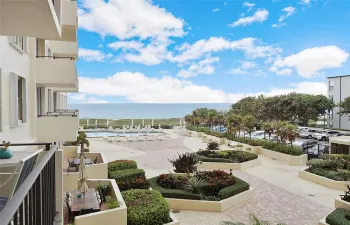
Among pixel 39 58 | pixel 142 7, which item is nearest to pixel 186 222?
pixel 39 58

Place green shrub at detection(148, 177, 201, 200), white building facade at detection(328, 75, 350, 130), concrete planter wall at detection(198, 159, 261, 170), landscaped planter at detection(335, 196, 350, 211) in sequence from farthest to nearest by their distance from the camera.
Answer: white building facade at detection(328, 75, 350, 130) → concrete planter wall at detection(198, 159, 261, 170) → green shrub at detection(148, 177, 201, 200) → landscaped planter at detection(335, 196, 350, 211)

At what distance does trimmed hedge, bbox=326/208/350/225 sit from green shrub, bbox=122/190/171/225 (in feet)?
17.4

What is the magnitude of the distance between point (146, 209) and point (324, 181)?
11.5 meters

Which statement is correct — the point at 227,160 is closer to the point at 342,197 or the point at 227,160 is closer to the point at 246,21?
the point at 342,197

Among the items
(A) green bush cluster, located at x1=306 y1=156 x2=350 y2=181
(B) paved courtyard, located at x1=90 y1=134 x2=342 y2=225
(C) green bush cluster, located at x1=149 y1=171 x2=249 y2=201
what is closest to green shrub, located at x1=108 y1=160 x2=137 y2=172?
(C) green bush cluster, located at x1=149 y1=171 x2=249 y2=201

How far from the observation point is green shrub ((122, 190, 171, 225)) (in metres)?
9.35

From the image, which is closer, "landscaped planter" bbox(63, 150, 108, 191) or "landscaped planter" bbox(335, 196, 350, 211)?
"landscaped planter" bbox(335, 196, 350, 211)

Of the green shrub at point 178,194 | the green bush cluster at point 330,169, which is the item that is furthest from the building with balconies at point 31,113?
the green bush cluster at point 330,169

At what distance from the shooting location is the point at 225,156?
22.2 meters

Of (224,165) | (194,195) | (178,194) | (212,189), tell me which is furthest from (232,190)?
(224,165)

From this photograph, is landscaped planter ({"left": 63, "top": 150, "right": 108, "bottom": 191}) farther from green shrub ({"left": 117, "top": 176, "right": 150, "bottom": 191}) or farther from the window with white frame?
the window with white frame

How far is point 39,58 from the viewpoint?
41.0ft

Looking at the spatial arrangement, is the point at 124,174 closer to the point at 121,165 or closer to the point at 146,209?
the point at 121,165

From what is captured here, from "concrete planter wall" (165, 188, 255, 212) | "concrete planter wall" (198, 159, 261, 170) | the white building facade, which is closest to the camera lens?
"concrete planter wall" (165, 188, 255, 212)
